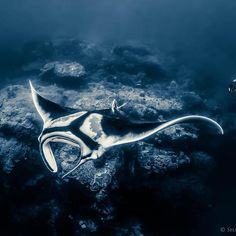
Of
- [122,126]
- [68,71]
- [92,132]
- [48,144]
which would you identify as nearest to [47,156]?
[48,144]

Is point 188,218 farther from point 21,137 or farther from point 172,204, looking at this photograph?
point 21,137

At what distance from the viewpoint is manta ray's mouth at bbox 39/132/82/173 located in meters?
2.98

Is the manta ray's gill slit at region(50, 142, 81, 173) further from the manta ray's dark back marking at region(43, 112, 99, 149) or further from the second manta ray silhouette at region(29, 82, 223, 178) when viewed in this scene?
the manta ray's dark back marking at region(43, 112, 99, 149)

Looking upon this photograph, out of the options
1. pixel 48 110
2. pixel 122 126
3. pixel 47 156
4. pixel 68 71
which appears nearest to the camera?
pixel 122 126

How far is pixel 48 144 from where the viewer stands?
3.19 meters

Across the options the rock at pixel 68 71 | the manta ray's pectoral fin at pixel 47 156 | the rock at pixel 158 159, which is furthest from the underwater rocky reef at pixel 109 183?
the rock at pixel 68 71

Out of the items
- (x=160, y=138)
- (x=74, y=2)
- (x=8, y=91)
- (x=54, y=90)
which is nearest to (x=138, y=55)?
(x=54, y=90)

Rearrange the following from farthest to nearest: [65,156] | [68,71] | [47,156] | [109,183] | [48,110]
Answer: [68,71]
[65,156]
[109,183]
[48,110]
[47,156]

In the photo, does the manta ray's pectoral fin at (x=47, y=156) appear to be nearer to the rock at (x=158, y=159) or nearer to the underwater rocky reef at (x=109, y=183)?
the underwater rocky reef at (x=109, y=183)

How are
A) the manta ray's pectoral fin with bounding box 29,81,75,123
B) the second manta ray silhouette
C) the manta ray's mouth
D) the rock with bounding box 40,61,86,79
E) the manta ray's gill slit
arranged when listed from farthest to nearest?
the rock with bounding box 40,61,86,79 < the manta ray's gill slit < the manta ray's pectoral fin with bounding box 29,81,75,123 < the manta ray's mouth < the second manta ray silhouette

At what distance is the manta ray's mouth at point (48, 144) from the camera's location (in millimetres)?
2977

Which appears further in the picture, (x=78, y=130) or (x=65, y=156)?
(x=65, y=156)

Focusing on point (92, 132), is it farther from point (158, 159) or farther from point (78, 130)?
point (158, 159)

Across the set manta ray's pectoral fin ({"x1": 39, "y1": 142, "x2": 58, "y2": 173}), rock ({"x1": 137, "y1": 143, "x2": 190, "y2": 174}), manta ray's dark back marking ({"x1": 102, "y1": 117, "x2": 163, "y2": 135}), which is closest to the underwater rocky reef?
rock ({"x1": 137, "y1": 143, "x2": 190, "y2": 174})
